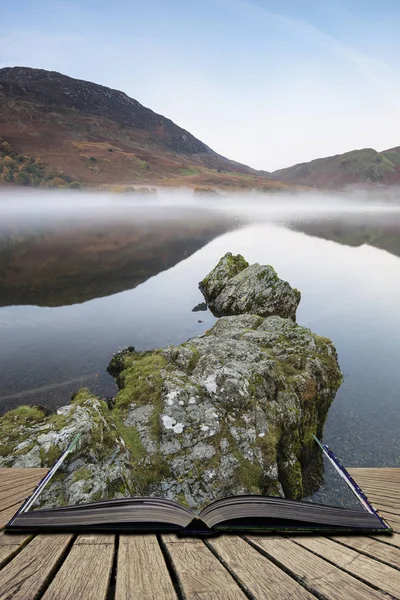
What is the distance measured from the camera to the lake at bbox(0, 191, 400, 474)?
42.8ft

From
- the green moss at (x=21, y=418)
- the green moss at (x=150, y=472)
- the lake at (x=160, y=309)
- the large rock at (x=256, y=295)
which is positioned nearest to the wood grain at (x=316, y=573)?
the green moss at (x=150, y=472)

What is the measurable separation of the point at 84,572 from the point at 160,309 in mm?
21600

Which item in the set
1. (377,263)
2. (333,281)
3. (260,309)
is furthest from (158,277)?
(377,263)

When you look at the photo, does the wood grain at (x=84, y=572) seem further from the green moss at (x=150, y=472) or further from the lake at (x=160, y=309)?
the lake at (x=160, y=309)

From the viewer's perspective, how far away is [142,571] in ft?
7.84

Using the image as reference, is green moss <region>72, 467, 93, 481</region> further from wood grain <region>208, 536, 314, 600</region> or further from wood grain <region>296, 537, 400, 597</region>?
wood grain <region>296, 537, 400, 597</region>

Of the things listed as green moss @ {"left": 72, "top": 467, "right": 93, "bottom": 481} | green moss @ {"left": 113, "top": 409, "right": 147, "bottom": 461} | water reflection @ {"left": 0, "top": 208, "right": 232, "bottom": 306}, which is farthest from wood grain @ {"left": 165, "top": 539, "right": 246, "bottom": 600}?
water reflection @ {"left": 0, "top": 208, "right": 232, "bottom": 306}

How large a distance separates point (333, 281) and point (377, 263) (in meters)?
12.9

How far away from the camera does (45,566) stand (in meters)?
2.41

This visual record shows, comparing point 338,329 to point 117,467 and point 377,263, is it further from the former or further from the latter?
point 377,263

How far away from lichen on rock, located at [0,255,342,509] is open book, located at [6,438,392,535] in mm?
3934

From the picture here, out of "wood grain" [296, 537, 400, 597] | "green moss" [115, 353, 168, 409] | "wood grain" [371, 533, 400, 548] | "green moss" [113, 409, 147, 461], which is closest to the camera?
"wood grain" [296, 537, 400, 597]

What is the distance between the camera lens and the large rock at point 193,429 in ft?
24.3

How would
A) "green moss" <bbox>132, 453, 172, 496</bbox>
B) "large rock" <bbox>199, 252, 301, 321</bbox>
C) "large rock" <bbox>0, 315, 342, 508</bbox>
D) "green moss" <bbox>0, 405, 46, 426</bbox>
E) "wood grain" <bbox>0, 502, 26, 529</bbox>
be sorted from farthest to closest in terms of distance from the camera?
"large rock" <bbox>199, 252, 301, 321</bbox>
"green moss" <bbox>0, 405, 46, 426</bbox>
"green moss" <bbox>132, 453, 172, 496</bbox>
"large rock" <bbox>0, 315, 342, 508</bbox>
"wood grain" <bbox>0, 502, 26, 529</bbox>
